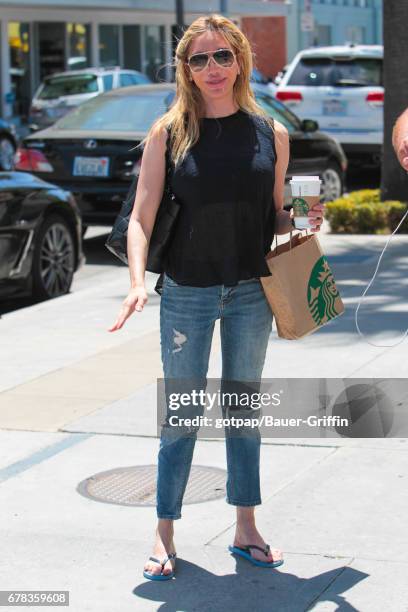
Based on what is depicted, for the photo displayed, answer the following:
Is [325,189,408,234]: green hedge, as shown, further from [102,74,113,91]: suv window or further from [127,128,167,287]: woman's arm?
[102,74,113,91]: suv window

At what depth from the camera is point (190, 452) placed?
174 inches

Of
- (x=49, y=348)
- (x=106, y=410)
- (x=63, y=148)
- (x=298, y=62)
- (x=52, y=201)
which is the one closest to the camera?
(x=106, y=410)

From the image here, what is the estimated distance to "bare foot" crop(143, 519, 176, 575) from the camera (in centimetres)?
440

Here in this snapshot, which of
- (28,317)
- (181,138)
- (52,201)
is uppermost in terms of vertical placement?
(181,138)

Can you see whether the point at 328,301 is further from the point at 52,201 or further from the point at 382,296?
the point at 52,201

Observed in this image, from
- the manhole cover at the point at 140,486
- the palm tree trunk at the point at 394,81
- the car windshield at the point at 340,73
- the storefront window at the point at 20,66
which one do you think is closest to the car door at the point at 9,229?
the manhole cover at the point at 140,486

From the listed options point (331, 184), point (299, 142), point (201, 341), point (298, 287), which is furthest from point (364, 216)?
point (201, 341)

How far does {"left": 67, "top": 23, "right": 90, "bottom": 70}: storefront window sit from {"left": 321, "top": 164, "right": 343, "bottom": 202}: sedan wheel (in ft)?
71.0

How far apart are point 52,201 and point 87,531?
229 inches

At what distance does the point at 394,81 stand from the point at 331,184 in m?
2.44

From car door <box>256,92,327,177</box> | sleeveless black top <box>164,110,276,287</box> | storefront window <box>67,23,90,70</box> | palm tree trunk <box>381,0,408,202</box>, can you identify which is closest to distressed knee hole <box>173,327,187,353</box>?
sleeveless black top <box>164,110,276,287</box>

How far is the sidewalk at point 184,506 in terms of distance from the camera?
4.30 meters

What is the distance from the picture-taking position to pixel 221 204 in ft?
13.9

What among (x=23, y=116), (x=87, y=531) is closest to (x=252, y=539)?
(x=87, y=531)
